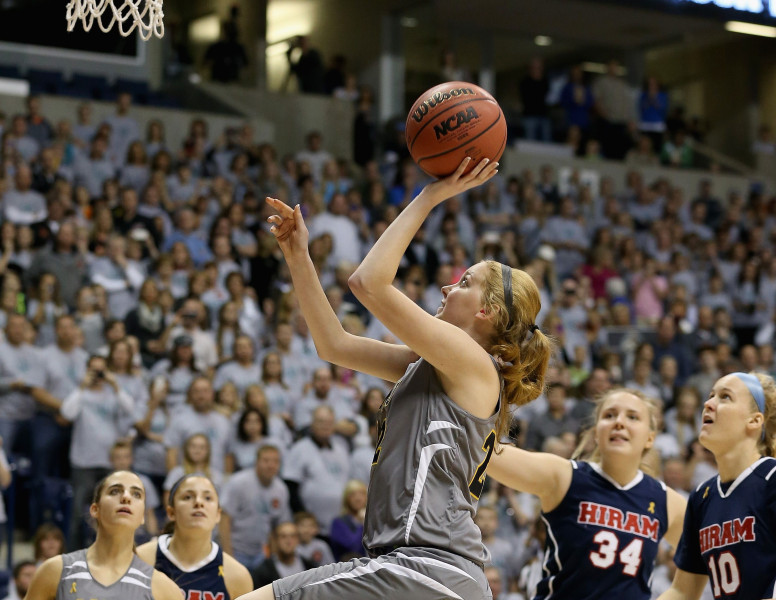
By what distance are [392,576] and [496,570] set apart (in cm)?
523

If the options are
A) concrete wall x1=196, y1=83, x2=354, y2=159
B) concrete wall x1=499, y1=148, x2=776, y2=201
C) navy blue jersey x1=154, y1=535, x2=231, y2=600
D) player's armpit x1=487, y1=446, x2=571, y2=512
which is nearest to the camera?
player's armpit x1=487, y1=446, x2=571, y2=512

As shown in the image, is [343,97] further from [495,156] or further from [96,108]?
[495,156]

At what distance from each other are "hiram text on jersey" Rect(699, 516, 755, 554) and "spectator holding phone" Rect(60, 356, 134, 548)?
15.9 ft

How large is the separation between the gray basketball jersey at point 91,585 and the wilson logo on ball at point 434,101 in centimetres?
243

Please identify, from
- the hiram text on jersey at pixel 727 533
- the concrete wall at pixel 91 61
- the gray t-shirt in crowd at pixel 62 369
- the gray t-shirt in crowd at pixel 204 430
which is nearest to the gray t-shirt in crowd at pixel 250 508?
the gray t-shirt in crowd at pixel 204 430

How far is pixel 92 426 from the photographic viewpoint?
789 cm

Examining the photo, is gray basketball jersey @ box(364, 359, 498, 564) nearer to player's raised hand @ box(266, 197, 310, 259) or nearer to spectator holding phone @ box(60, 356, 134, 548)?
player's raised hand @ box(266, 197, 310, 259)

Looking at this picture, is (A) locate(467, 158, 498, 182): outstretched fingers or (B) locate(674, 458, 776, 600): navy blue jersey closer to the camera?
(A) locate(467, 158, 498, 182): outstretched fingers

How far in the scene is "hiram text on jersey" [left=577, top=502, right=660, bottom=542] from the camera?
15.1ft

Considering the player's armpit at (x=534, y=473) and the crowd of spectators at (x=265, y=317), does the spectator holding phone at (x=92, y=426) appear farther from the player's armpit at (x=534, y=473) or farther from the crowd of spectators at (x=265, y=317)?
the player's armpit at (x=534, y=473)

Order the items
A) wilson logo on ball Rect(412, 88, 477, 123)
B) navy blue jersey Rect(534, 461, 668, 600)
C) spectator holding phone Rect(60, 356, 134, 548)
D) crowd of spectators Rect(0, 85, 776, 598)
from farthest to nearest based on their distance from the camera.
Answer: crowd of spectators Rect(0, 85, 776, 598)
spectator holding phone Rect(60, 356, 134, 548)
navy blue jersey Rect(534, 461, 668, 600)
wilson logo on ball Rect(412, 88, 477, 123)

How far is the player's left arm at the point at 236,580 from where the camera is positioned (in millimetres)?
5035

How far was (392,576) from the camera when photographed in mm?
2973

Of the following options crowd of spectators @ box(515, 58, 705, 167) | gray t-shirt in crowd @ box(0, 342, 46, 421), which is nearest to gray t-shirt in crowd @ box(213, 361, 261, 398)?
gray t-shirt in crowd @ box(0, 342, 46, 421)
